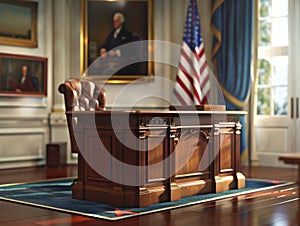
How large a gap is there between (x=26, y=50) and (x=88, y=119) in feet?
13.6

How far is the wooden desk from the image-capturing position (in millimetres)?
4895

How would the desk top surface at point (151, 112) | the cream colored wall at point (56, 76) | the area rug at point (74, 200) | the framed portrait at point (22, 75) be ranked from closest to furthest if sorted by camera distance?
the area rug at point (74, 200)
the desk top surface at point (151, 112)
the framed portrait at point (22, 75)
the cream colored wall at point (56, 76)

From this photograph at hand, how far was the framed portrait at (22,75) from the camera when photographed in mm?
8609

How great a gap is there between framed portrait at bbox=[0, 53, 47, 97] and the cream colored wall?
0.12 m

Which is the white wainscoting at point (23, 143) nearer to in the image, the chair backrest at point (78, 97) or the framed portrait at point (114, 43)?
the framed portrait at point (114, 43)

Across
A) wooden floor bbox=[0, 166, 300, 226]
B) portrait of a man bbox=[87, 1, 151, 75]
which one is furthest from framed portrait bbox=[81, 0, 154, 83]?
wooden floor bbox=[0, 166, 300, 226]

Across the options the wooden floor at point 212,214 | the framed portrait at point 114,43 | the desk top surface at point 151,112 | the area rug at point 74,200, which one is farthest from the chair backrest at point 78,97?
the framed portrait at point 114,43

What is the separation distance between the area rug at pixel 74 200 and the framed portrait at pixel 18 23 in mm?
2958

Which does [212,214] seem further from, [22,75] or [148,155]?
[22,75]

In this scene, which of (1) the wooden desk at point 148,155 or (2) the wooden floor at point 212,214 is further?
(1) the wooden desk at point 148,155

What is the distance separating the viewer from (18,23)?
8828 millimetres

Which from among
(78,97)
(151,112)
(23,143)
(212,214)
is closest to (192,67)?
(23,143)

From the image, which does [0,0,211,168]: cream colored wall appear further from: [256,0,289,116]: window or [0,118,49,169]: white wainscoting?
[256,0,289,116]: window

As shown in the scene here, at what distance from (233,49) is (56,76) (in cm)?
313
